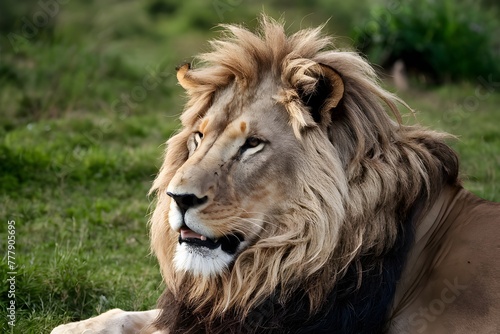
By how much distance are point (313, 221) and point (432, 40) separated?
8.10 metres

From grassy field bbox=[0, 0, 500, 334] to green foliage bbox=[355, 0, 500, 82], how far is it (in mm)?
452

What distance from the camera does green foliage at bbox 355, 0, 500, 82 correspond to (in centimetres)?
1071

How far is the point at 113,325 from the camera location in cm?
376

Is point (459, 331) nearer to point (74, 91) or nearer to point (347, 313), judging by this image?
point (347, 313)

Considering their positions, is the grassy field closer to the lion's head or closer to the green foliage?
the green foliage

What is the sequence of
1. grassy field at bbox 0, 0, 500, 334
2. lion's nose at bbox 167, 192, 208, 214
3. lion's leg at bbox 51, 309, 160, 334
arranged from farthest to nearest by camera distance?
grassy field at bbox 0, 0, 500, 334 → lion's leg at bbox 51, 309, 160, 334 → lion's nose at bbox 167, 192, 208, 214

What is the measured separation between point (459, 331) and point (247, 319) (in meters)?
0.83

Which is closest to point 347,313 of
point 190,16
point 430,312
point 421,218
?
point 430,312

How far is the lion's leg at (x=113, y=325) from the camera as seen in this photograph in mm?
3705

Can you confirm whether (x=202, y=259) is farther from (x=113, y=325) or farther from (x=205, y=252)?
(x=113, y=325)

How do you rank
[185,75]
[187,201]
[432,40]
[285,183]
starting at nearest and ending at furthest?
[187,201] → [285,183] → [185,75] → [432,40]

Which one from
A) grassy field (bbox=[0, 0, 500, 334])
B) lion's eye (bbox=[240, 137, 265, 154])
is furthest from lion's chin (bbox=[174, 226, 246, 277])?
grassy field (bbox=[0, 0, 500, 334])

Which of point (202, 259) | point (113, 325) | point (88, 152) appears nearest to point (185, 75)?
point (202, 259)

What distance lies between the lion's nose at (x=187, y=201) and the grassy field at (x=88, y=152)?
132 cm
